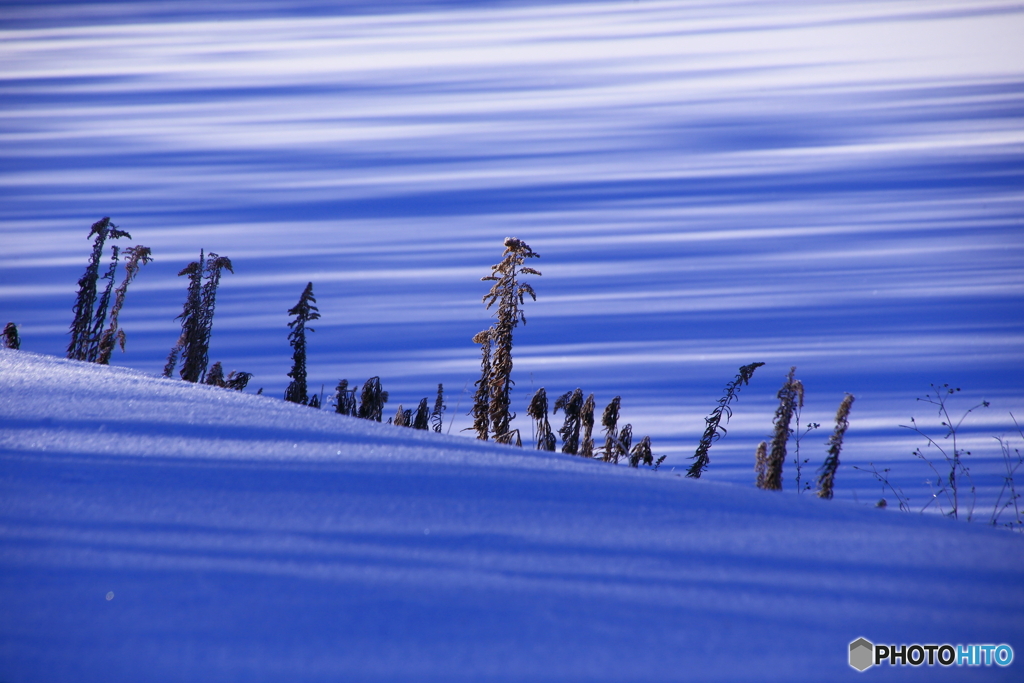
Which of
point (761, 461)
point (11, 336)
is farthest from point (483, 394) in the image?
point (11, 336)

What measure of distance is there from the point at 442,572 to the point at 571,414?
17.0 ft

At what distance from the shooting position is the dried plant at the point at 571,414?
7516 mm

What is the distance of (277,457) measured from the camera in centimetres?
353

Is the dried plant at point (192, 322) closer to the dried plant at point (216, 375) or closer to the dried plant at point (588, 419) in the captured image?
the dried plant at point (216, 375)

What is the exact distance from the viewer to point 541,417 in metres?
7.28

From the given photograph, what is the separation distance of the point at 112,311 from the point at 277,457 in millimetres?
6043

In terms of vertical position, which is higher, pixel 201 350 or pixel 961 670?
pixel 201 350

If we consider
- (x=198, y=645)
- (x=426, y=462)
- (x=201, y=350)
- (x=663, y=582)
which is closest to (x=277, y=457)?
(x=426, y=462)

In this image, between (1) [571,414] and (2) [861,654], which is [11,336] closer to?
(1) [571,414]

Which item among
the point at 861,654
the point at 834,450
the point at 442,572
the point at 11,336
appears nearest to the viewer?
the point at 861,654

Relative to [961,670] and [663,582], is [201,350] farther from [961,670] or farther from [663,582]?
[961,670]

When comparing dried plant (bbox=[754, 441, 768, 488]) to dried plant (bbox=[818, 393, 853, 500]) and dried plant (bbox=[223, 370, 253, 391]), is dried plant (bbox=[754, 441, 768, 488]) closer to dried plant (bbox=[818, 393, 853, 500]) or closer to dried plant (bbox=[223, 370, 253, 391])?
dried plant (bbox=[818, 393, 853, 500])

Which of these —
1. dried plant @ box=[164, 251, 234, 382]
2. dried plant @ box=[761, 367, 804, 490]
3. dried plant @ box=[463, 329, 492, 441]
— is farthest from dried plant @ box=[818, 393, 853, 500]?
dried plant @ box=[164, 251, 234, 382]

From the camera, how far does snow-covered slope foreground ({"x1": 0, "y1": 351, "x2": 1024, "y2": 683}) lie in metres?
2.19
